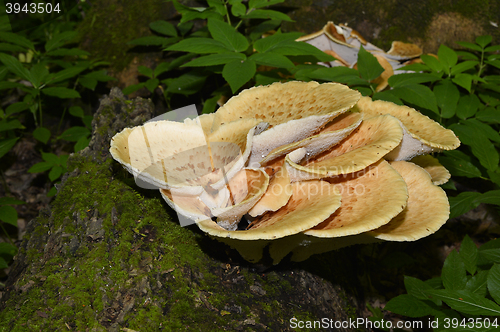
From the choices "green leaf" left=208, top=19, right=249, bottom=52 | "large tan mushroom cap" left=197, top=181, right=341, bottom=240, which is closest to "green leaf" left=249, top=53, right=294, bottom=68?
"green leaf" left=208, top=19, right=249, bottom=52

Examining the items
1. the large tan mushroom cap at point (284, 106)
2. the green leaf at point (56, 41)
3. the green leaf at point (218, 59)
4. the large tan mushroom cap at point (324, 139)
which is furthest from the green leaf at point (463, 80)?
the green leaf at point (56, 41)

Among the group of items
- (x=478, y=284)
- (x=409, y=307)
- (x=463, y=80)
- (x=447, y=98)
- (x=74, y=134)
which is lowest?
(x=409, y=307)

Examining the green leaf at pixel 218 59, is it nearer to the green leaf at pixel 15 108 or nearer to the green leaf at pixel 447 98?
the green leaf at pixel 447 98

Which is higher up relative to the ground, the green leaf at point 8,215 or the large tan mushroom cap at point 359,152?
the large tan mushroom cap at point 359,152

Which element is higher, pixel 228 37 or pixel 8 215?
pixel 228 37

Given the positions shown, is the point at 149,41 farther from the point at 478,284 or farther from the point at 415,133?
the point at 478,284

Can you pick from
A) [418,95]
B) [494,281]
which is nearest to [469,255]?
[494,281]

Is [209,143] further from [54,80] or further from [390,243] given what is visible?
[390,243]

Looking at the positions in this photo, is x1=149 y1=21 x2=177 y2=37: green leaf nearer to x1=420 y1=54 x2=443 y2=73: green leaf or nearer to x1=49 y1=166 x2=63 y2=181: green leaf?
x1=49 y1=166 x2=63 y2=181: green leaf
